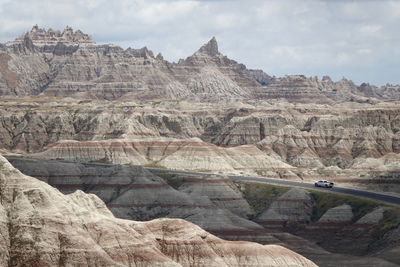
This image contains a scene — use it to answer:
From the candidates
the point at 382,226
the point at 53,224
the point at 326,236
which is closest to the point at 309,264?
the point at 53,224

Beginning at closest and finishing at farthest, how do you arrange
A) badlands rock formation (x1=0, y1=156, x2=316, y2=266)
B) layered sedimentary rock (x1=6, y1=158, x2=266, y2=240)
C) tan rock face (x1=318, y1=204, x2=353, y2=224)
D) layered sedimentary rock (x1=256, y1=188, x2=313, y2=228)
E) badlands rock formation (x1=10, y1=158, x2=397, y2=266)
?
badlands rock formation (x1=0, y1=156, x2=316, y2=266) → badlands rock formation (x1=10, y1=158, x2=397, y2=266) → layered sedimentary rock (x1=6, y1=158, x2=266, y2=240) → tan rock face (x1=318, y1=204, x2=353, y2=224) → layered sedimentary rock (x1=256, y1=188, x2=313, y2=228)

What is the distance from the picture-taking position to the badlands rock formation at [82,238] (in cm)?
9144

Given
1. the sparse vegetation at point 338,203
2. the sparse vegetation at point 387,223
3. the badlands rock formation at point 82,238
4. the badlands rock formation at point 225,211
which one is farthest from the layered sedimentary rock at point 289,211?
the badlands rock formation at point 82,238

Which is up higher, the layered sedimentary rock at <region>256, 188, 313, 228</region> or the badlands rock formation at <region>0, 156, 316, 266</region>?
the badlands rock formation at <region>0, 156, 316, 266</region>

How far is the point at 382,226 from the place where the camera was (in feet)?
522

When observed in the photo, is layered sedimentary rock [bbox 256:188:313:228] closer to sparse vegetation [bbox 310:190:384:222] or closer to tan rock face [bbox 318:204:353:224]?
sparse vegetation [bbox 310:190:384:222]

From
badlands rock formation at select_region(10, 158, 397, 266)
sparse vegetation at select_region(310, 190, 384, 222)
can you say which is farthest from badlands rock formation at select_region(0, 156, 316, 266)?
sparse vegetation at select_region(310, 190, 384, 222)

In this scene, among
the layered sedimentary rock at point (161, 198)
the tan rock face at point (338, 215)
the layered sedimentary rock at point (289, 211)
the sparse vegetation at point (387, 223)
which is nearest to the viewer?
the sparse vegetation at point (387, 223)

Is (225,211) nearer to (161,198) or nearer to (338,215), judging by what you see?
(161,198)

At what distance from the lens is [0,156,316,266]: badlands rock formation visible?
91.4 metres

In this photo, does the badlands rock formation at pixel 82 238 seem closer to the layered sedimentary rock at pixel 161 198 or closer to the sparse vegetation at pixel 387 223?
the layered sedimentary rock at pixel 161 198

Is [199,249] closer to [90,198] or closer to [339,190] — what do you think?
[90,198]

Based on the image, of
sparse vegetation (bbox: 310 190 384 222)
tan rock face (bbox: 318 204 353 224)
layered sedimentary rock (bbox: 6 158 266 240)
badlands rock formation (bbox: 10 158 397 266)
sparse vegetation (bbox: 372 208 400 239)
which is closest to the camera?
badlands rock formation (bbox: 10 158 397 266)

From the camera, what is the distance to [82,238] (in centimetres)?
9350
